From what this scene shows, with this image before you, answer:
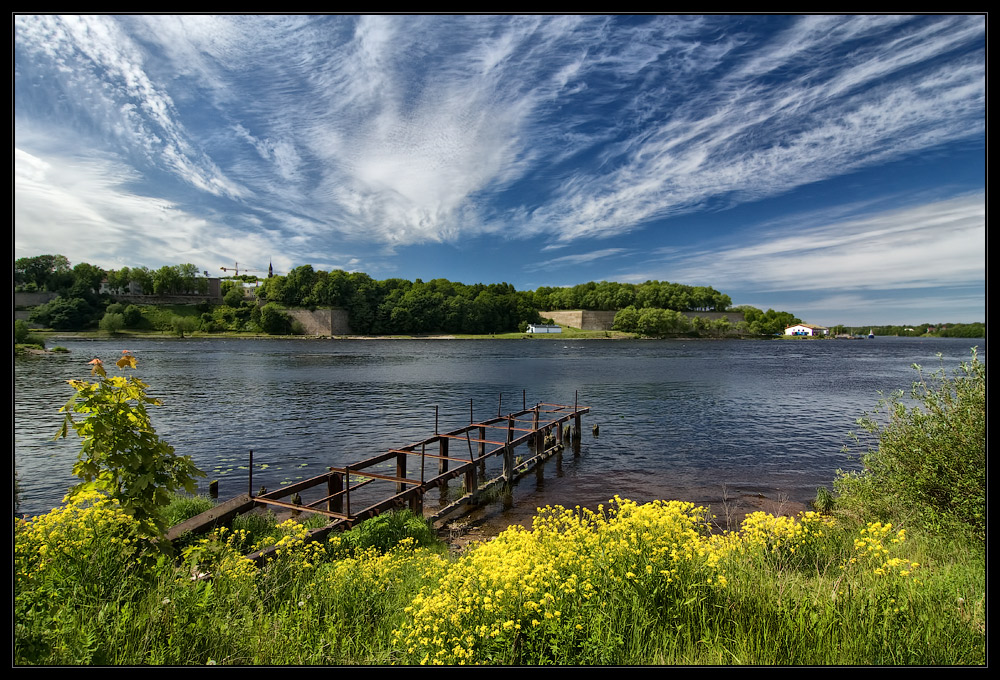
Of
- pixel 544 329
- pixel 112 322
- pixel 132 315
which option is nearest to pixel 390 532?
pixel 112 322

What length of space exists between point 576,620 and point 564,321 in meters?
189

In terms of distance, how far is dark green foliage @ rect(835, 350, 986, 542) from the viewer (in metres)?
7.43

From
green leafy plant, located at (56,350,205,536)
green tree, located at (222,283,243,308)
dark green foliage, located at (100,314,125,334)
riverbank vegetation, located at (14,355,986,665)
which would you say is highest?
green tree, located at (222,283,243,308)

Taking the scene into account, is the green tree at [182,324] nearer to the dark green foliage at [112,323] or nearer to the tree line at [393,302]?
the dark green foliage at [112,323]

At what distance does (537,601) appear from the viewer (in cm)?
530

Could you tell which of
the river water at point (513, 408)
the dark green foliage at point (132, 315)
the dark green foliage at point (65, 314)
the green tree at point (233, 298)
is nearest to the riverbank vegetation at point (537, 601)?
the river water at point (513, 408)

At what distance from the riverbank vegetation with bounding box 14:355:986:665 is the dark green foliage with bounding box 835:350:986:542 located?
7 cm

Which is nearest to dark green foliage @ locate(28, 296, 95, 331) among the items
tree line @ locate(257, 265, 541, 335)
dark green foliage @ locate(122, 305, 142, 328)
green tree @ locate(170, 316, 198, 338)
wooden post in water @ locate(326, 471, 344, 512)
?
dark green foliage @ locate(122, 305, 142, 328)

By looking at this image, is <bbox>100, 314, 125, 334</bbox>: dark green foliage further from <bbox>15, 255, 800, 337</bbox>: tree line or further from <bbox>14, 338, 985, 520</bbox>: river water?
<bbox>14, 338, 985, 520</bbox>: river water

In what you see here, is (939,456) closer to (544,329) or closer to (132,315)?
(132,315)

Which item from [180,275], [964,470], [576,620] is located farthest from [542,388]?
[180,275]

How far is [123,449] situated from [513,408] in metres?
32.7

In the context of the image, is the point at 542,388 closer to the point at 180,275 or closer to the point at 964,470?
the point at 964,470

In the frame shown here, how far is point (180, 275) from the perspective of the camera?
474ft
